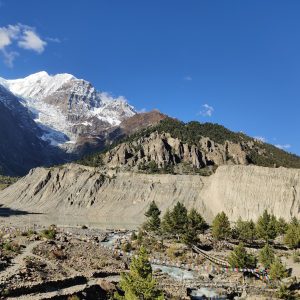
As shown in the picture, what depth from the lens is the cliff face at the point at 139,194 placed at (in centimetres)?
11900

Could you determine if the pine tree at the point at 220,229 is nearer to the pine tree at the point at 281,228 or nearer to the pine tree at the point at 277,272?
the pine tree at the point at 281,228

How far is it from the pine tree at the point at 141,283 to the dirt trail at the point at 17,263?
1078 centimetres

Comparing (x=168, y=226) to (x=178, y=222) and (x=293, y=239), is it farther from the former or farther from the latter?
(x=293, y=239)

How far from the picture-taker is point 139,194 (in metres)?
158

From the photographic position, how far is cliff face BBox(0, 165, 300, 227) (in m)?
119

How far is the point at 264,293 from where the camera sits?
50.5m

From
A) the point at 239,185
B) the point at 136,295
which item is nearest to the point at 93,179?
the point at 239,185

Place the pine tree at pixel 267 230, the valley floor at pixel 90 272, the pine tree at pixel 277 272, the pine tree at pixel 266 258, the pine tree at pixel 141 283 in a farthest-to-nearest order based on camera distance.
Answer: the pine tree at pixel 267 230
the pine tree at pixel 266 258
the pine tree at pixel 277 272
the valley floor at pixel 90 272
the pine tree at pixel 141 283

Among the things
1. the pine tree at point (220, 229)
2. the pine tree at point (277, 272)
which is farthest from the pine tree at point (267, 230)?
the pine tree at point (277, 272)

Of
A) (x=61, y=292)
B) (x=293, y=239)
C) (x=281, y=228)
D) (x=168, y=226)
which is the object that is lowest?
(x=61, y=292)

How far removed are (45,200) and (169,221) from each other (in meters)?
88.3

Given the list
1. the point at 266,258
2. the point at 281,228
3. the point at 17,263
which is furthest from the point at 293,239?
the point at 17,263

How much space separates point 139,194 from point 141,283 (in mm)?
121280

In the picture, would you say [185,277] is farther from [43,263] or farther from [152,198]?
[152,198]
